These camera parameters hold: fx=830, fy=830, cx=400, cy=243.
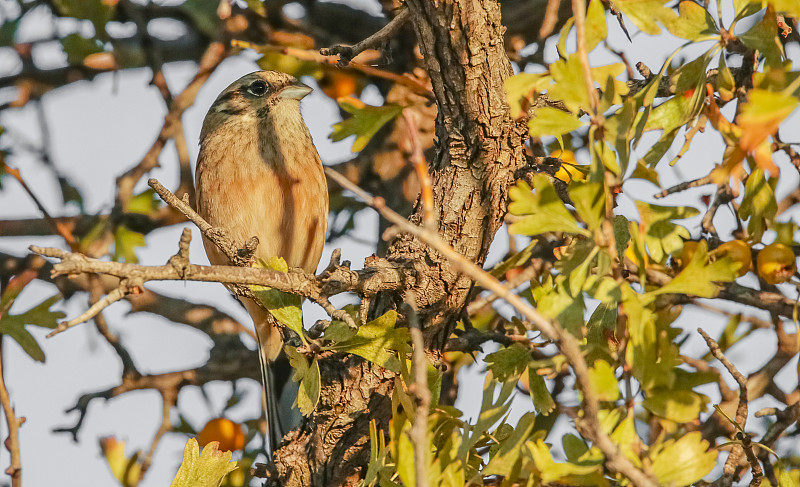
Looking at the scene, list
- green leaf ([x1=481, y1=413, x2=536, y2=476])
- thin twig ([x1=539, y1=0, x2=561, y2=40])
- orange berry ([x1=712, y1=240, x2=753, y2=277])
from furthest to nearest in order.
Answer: thin twig ([x1=539, y1=0, x2=561, y2=40])
orange berry ([x1=712, y1=240, x2=753, y2=277])
green leaf ([x1=481, y1=413, x2=536, y2=476])

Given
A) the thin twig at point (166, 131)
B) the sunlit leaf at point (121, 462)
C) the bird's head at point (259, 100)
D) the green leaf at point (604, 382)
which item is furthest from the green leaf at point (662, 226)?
the thin twig at point (166, 131)

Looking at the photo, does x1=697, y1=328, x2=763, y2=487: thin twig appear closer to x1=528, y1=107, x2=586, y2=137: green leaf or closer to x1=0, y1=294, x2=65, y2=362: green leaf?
x1=528, y1=107, x2=586, y2=137: green leaf

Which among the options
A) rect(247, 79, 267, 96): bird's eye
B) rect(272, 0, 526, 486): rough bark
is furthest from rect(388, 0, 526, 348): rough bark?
rect(247, 79, 267, 96): bird's eye

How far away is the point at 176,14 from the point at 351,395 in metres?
2.37

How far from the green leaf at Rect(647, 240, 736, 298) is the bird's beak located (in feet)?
7.80

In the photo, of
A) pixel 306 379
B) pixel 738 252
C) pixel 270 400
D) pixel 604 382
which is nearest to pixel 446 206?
pixel 306 379

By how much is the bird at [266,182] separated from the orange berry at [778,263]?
1.87m

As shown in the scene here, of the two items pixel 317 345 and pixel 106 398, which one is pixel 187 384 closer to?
pixel 106 398

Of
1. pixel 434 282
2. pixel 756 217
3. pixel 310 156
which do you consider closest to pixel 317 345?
pixel 434 282

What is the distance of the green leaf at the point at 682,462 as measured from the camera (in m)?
1.51

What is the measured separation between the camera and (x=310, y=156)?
3.64 meters

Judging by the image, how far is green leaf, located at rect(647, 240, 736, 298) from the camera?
1622 mm

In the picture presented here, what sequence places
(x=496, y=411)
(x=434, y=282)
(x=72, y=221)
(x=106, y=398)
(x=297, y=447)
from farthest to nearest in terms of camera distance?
1. (x=72, y=221)
2. (x=106, y=398)
3. (x=297, y=447)
4. (x=434, y=282)
5. (x=496, y=411)

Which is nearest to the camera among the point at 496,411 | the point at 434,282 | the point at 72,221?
the point at 496,411
